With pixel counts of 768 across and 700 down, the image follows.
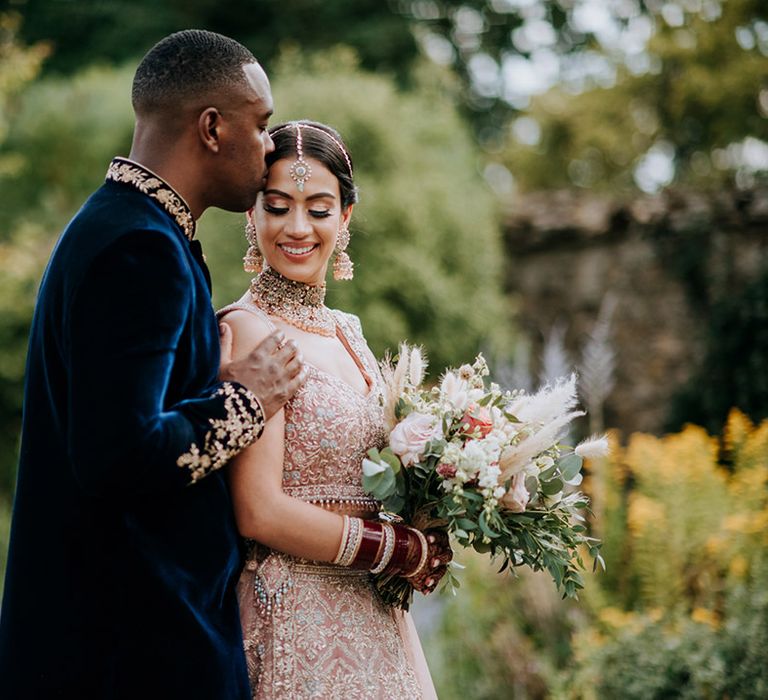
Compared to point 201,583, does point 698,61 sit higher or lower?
higher

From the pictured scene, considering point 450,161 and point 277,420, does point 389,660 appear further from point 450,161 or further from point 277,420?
point 450,161

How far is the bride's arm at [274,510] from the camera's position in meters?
2.33

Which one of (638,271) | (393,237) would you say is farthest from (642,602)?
→ (638,271)

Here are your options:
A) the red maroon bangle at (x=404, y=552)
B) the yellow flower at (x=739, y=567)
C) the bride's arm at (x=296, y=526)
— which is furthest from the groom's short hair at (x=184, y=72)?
the yellow flower at (x=739, y=567)

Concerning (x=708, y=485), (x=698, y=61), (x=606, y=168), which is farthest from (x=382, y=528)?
(x=606, y=168)

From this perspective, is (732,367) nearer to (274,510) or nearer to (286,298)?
(286,298)

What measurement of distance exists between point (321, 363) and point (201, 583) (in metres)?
0.68

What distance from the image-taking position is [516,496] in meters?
2.54

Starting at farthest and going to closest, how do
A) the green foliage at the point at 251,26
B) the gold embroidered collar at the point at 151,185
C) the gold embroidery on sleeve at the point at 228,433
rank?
the green foliage at the point at 251,26, the gold embroidered collar at the point at 151,185, the gold embroidery on sleeve at the point at 228,433

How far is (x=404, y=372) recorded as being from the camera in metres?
2.64

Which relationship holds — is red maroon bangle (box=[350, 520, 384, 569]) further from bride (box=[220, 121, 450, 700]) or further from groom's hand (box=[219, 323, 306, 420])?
groom's hand (box=[219, 323, 306, 420])

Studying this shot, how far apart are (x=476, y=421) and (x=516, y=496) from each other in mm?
210

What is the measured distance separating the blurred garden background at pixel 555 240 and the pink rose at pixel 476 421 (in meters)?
1.00

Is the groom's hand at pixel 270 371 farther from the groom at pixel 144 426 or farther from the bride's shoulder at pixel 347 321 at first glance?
the bride's shoulder at pixel 347 321
